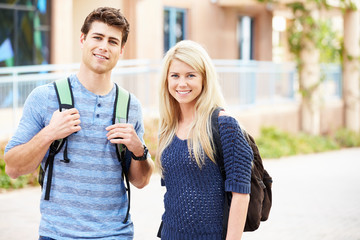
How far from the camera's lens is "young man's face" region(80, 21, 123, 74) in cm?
296

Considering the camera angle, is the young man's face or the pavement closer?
the young man's face

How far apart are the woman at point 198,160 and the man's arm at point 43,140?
20.9 inches

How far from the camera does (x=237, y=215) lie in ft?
9.13

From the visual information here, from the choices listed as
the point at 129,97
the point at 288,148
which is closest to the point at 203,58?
the point at 129,97

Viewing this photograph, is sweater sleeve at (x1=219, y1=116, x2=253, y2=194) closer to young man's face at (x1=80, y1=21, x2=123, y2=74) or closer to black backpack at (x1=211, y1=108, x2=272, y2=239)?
black backpack at (x1=211, y1=108, x2=272, y2=239)

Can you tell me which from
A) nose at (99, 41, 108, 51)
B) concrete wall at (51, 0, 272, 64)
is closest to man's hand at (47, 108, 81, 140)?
nose at (99, 41, 108, 51)

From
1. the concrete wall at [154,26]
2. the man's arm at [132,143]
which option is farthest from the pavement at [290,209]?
the concrete wall at [154,26]

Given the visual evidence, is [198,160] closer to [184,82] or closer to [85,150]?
[184,82]

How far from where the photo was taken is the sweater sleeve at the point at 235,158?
109 inches

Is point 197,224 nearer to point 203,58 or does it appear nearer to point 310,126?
point 203,58

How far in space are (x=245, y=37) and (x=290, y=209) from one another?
13.4m

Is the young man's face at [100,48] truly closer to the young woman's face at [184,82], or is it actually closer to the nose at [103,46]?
the nose at [103,46]

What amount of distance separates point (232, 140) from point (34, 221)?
4.59m

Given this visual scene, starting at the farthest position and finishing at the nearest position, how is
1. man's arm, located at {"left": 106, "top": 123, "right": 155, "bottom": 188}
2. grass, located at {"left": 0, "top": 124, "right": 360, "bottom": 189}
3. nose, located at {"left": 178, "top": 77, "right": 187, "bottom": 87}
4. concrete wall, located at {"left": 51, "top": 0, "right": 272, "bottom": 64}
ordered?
concrete wall, located at {"left": 51, "top": 0, "right": 272, "bottom": 64} < grass, located at {"left": 0, "top": 124, "right": 360, "bottom": 189} < nose, located at {"left": 178, "top": 77, "right": 187, "bottom": 87} < man's arm, located at {"left": 106, "top": 123, "right": 155, "bottom": 188}
